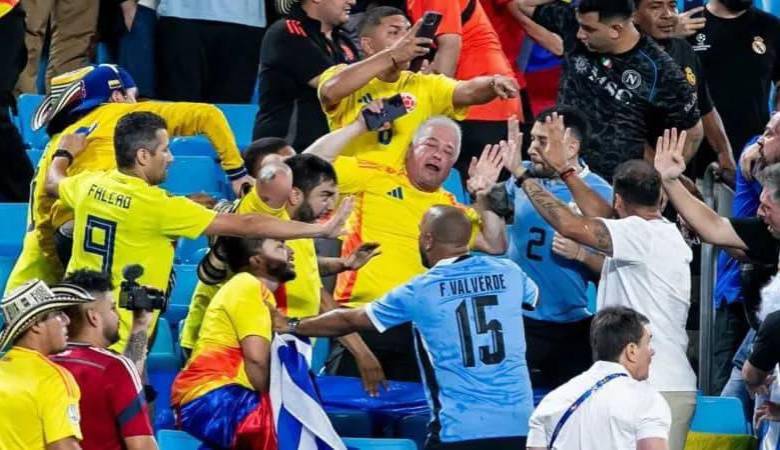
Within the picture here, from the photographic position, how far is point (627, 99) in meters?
10.6

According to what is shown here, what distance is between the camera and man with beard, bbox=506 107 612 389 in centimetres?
977

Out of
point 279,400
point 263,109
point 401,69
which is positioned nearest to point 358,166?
point 401,69

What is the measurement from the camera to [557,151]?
9.56m

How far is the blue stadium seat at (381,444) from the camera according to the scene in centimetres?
859

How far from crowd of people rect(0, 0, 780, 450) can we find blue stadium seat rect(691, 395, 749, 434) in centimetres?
29

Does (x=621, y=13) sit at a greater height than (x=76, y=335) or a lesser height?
greater

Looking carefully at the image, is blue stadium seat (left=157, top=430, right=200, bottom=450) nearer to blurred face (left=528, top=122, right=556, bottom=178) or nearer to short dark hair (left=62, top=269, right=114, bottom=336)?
short dark hair (left=62, top=269, right=114, bottom=336)

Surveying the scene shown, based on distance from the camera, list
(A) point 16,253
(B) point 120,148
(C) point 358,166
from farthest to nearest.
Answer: (A) point 16,253
(C) point 358,166
(B) point 120,148

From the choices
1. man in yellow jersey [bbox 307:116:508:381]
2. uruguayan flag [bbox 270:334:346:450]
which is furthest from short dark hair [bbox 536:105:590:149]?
uruguayan flag [bbox 270:334:346:450]

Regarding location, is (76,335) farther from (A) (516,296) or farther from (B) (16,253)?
(B) (16,253)

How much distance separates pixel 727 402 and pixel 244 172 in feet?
8.28

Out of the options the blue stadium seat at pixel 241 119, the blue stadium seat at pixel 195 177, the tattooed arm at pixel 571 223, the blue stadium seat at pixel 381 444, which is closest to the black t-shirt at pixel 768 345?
the tattooed arm at pixel 571 223

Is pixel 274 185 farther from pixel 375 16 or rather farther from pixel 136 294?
pixel 375 16

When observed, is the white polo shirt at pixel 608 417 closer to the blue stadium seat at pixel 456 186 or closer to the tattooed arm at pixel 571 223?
the tattooed arm at pixel 571 223
